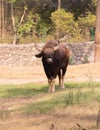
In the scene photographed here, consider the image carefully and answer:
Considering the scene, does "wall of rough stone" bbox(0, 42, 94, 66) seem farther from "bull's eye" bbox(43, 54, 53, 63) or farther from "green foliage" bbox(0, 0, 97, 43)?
"bull's eye" bbox(43, 54, 53, 63)

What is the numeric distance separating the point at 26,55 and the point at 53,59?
1355 centimetres

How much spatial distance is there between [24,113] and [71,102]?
1.10 metres

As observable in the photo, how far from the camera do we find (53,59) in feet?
51.5

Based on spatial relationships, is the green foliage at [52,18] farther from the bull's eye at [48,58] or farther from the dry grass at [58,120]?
the dry grass at [58,120]

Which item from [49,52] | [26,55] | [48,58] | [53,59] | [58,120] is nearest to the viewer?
[58,120]

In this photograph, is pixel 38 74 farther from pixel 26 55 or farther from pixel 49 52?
pixel 49 52

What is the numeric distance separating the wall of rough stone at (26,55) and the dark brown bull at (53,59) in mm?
12417

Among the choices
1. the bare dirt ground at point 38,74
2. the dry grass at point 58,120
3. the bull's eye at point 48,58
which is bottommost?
the bare dirt ground at point 38,74

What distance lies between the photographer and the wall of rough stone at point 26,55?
95.3ft

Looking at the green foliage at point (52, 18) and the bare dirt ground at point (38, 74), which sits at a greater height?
the green foliage at point (52, 18)

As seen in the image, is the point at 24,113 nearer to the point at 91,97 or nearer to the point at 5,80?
the point at 91,97

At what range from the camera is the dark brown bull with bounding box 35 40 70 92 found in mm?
15398

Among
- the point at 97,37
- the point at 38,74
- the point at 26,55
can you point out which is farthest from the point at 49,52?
the point at 26,55

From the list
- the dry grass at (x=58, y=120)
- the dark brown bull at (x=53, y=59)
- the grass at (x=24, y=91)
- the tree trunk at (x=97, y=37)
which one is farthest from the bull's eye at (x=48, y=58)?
the tree trunk at (x=97, y=37)
